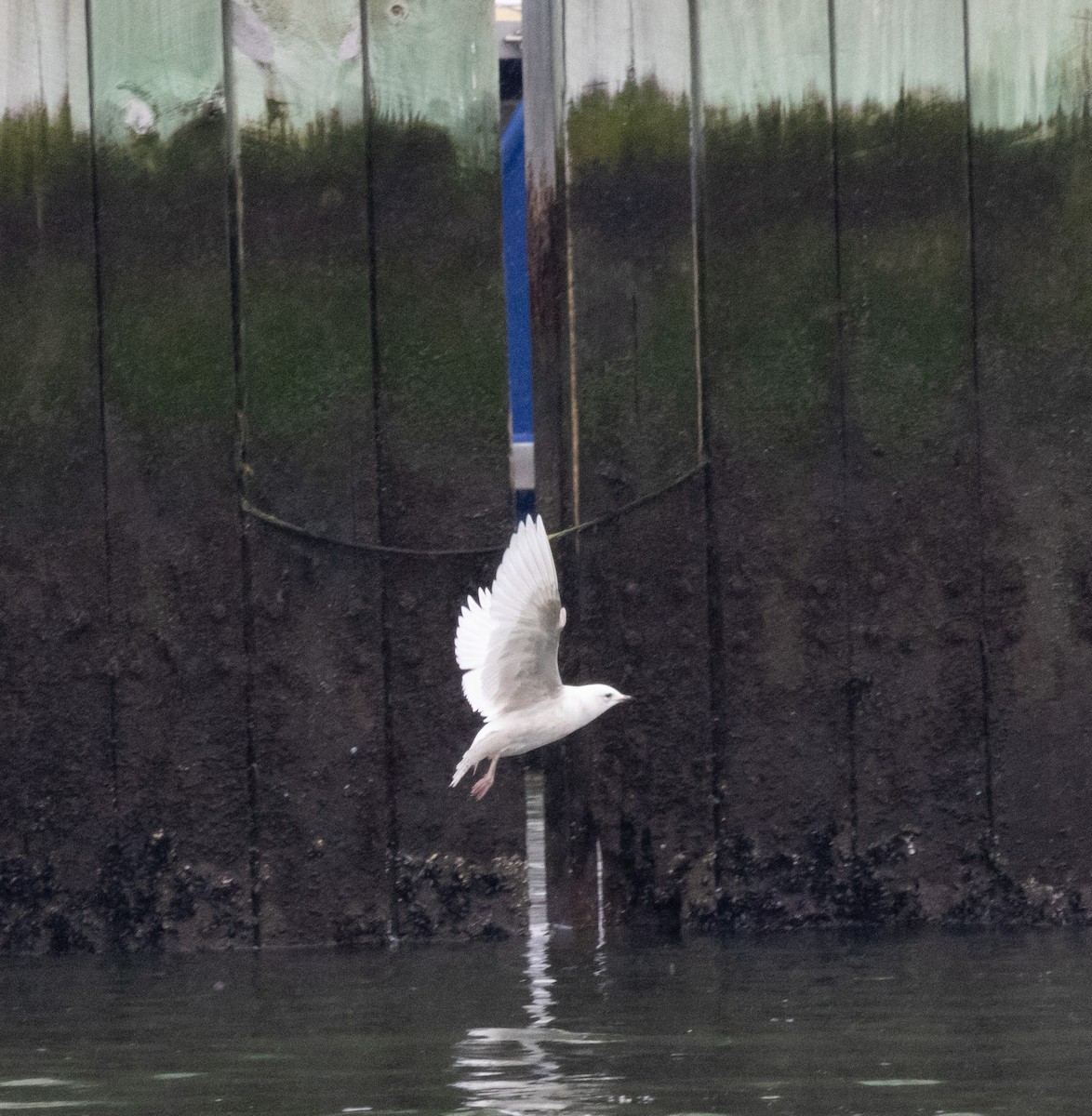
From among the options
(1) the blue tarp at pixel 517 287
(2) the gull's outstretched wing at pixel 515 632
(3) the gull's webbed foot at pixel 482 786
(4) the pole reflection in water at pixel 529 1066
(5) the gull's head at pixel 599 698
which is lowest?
(4) the pole reflection in water at pixel 529 1066

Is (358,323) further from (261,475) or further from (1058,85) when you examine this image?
(1058,85)

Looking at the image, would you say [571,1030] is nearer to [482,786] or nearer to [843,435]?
[482,786]

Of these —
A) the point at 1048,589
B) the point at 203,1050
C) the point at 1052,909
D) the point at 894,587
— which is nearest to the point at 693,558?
the point at 894,587

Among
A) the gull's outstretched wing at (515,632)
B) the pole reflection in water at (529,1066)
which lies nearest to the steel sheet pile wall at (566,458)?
the gull's outstretched wing at (515,632)

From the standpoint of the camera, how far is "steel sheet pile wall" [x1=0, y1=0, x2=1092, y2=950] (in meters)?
5.39

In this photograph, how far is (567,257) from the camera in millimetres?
5516

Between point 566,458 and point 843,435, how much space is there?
0.65 meters

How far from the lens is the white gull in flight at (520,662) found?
5.01 m

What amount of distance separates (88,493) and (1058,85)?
2.45 m

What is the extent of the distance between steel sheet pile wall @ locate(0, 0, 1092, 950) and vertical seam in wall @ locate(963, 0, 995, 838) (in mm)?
11

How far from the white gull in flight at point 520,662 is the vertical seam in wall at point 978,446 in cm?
90

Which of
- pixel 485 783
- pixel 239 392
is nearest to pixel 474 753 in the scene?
pixel 485 783

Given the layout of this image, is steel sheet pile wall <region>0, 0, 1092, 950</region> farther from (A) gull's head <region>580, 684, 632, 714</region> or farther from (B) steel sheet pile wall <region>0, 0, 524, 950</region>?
(A) gull's head <region>580, 684, 632, 714</region>

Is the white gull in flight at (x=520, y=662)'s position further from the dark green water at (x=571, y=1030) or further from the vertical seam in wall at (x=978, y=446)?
the vertical seam in wall at (x=978, y=446)
